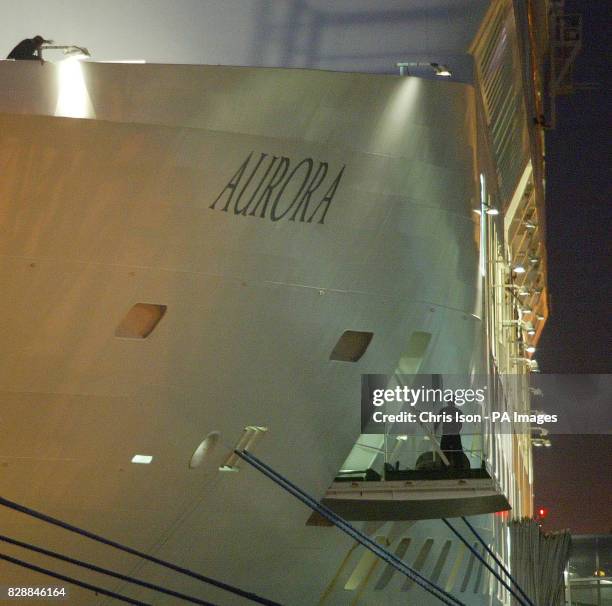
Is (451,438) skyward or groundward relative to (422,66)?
groundward

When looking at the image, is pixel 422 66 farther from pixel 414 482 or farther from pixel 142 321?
pixel 414 482

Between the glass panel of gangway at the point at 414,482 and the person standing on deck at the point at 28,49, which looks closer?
the person standing on deck at the point at 28,49

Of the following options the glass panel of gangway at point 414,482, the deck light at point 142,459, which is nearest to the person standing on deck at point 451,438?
the glass panel of gangway at point 414,482

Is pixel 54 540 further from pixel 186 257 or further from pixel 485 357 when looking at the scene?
pixel 485 357

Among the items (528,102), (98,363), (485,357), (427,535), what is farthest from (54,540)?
(528,102)

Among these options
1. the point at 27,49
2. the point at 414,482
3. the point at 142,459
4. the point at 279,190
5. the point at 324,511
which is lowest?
the point at 142,459

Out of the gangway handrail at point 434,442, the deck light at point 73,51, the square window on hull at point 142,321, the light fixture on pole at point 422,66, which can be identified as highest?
the light fixture on pole at point 422,66

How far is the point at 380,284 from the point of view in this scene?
36.2ft

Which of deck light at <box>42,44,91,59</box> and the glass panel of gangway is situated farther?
the glass panel of gangway

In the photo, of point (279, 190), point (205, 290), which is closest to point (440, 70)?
point (279, 190)

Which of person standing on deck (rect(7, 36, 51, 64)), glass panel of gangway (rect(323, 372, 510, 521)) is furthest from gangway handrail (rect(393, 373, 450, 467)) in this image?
person standing on deck (rect(7, 36, 51, 64))

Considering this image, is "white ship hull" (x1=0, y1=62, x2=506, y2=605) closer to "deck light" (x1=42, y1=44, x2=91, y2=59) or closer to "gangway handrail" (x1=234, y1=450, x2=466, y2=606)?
"gangway handrail" (x1=234, y1=450, x2=466, y2=606)

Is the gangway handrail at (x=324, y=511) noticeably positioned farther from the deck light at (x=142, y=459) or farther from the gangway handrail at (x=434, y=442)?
the gangway handrail at (x=434, y=442)

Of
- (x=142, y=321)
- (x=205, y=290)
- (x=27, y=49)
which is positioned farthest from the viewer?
(x=205, y=290)
